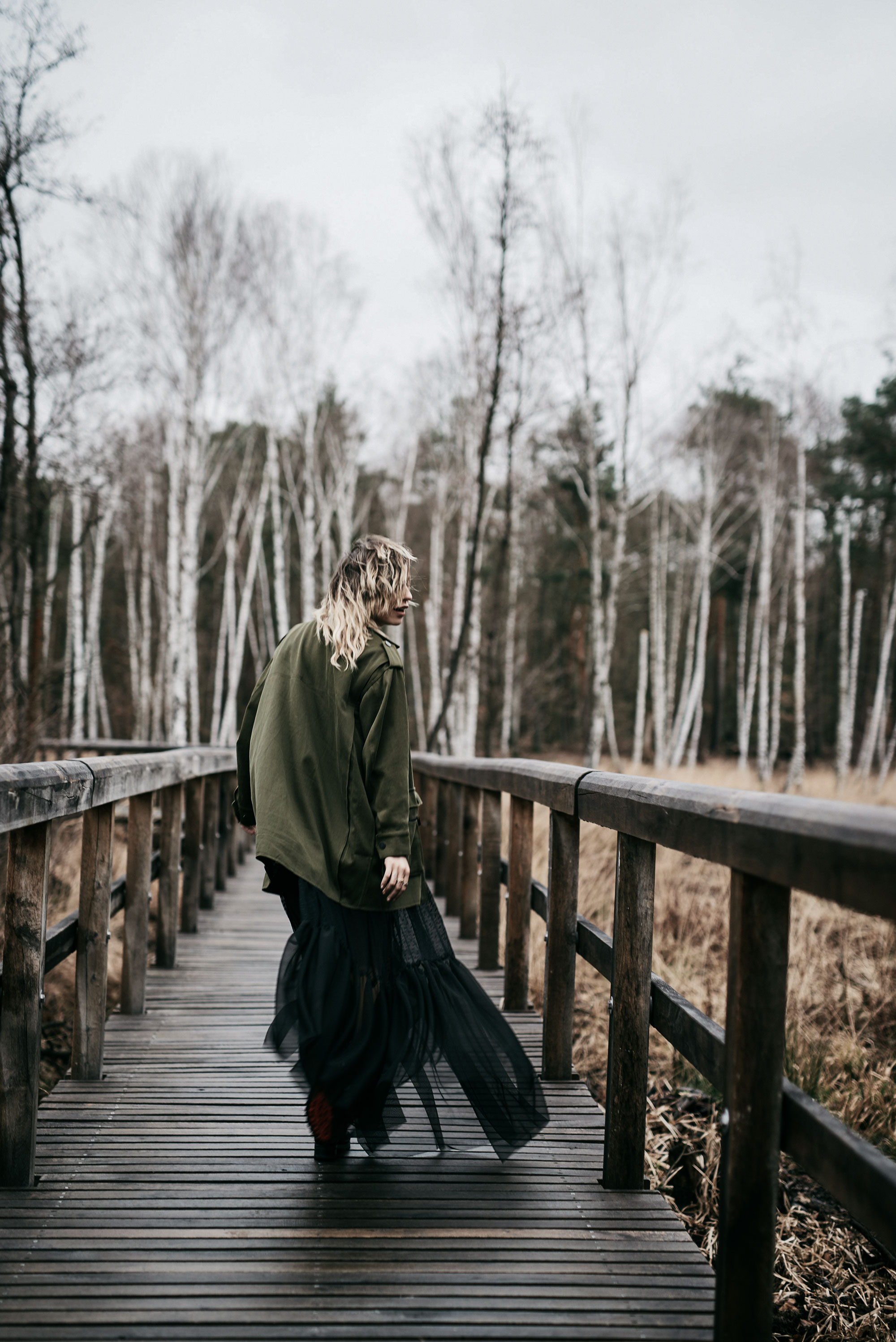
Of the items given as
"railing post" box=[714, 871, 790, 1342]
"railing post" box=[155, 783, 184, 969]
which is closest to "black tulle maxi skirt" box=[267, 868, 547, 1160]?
"railing post" box=[714, 871, 790, 1342]

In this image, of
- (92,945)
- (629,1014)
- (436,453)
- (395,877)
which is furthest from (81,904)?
(436,453)

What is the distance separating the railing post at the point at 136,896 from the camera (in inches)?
154

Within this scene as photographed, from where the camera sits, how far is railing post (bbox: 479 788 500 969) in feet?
15.9

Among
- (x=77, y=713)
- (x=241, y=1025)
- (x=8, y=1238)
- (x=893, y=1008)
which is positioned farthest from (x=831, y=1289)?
(x=77, y=713)

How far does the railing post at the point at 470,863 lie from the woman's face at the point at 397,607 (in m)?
2.78

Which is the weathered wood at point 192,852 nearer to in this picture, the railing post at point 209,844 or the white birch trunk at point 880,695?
the railing post at point 209,844

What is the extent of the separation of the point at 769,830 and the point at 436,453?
22.1m

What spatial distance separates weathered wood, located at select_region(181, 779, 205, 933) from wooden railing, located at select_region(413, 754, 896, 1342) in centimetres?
319

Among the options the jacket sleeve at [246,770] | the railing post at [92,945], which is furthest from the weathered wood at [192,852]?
the jacket sleeve at [246,770]

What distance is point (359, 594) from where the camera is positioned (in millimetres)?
2779

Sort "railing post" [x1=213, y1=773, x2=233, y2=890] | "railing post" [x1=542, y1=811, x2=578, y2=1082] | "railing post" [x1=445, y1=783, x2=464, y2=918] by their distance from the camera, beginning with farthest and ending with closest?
"railing post" [x1=213, y1=773, x2=233, y2=890]
"railing post" [x1=445, y1=783, x2=464, y2=918]
"railing post" [x1=542, y1=811, x2=578, y2=1082]

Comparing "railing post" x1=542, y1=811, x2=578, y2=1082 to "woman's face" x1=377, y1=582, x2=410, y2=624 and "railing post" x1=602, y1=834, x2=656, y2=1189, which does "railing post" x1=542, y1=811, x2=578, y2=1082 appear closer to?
"railing post" x1=602, y1=834, x2=656, y2=1189

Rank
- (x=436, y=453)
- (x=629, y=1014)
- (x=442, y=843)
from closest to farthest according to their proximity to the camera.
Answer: (x=629, y=1014) → (x=442, y=843) → (x=436, y=453)

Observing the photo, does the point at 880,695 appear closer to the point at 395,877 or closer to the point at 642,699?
the point at 642,699
